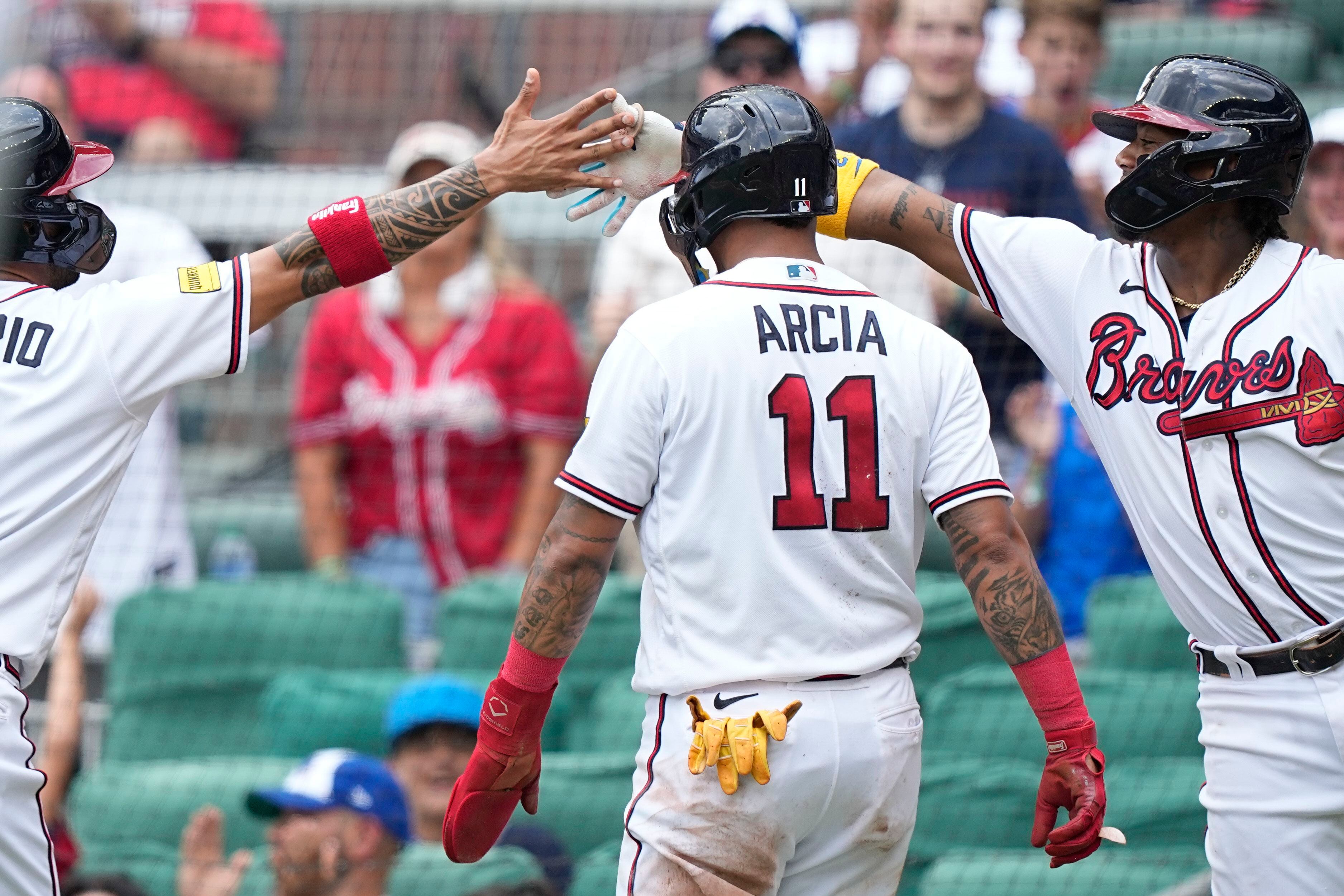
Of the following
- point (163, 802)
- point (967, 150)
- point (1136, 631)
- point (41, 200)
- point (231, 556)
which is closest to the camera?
point (41, 200)

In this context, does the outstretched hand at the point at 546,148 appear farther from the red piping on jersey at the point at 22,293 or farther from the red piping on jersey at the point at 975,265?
the red piping on jersey at the point at 22,293

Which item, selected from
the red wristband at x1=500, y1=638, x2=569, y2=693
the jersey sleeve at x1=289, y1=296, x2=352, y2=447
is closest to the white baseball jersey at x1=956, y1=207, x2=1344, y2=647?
the red wristband at x1=500, y1=638, x2=569, y2=693

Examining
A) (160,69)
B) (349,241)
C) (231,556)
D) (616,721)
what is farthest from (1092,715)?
(160,69)

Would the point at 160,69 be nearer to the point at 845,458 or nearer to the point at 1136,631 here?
the point at 1136,631

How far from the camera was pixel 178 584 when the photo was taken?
16.5 ft

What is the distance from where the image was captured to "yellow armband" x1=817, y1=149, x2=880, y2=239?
2916 mm

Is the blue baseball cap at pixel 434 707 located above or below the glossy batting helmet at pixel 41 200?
below

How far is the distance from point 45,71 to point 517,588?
8.35ft

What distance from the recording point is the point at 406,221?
9.04 ft

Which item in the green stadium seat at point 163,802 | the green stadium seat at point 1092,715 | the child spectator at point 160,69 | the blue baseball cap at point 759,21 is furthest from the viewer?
the child spectator at point 160,69

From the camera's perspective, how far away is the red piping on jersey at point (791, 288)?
2473 mm

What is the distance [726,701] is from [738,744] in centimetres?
9

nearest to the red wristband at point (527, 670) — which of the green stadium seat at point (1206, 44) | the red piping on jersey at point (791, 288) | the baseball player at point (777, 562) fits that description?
the baseball player at point (777, 562)

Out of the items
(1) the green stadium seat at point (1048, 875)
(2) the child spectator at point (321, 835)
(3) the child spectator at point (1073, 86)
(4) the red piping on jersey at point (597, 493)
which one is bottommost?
(1) the green stadium seat at point (1048, 875)
